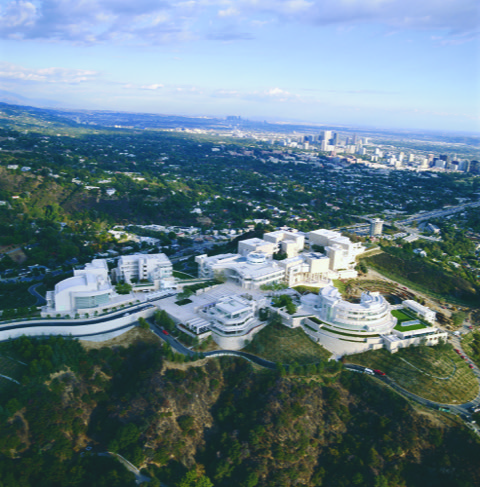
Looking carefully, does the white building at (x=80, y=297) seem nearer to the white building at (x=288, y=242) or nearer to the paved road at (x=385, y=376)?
the paved road at (x=385, y=376)

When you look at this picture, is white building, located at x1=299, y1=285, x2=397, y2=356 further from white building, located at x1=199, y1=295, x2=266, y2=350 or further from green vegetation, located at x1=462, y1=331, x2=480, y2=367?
green vegetation, located at x1=462, y1=331, x2=480, y2=367

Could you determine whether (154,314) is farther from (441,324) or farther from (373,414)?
(441,324)

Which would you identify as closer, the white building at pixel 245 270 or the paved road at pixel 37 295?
the paved road at pixel 37 295

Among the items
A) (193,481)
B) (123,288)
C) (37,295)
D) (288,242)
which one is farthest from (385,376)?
(37,295)

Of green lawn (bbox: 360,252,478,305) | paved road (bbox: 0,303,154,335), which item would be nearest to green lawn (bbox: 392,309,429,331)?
green lawn (bbox: 360,252,478,305)

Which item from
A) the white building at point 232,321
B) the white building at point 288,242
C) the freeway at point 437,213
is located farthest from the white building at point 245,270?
the freeway at point 437,213

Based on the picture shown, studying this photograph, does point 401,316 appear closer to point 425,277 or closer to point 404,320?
point 404,320

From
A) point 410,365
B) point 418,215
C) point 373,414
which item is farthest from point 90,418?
point 418,215
